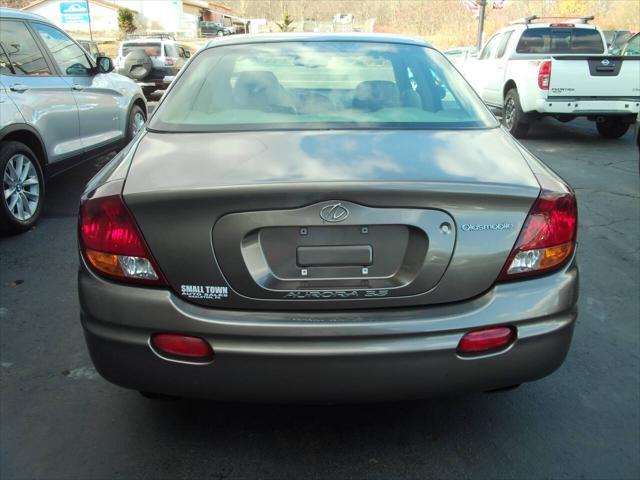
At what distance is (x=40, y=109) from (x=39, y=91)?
173 mm

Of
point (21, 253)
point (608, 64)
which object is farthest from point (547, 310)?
point (608, 64)

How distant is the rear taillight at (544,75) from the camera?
9562 mm

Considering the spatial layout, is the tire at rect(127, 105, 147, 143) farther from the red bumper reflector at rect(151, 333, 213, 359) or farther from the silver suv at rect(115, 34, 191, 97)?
the silver suv at rect(115, 34, 191, 97)

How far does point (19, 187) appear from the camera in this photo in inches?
216

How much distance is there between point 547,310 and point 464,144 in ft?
2.59

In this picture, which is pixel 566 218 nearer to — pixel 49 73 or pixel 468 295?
pixel 468 295

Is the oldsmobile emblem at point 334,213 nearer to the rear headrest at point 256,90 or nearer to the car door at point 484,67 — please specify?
the rear headrest at point 256,90

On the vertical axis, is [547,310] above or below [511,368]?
above

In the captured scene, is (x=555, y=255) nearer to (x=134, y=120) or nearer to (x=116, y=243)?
(x=116, y=243)

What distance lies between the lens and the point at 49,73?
6.05 metres

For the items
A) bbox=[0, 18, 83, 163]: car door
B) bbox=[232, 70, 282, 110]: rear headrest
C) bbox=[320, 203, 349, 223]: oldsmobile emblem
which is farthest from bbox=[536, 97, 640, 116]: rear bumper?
bbox=[320, 203, 349, 223]: oldsmobile emblem

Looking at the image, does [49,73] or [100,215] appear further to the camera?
[49,73]

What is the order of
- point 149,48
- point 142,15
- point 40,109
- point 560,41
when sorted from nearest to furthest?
point 40,109
point 560,41
point 149,48
point 142,15

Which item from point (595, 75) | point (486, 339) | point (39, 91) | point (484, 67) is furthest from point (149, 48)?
point (486, 339)
